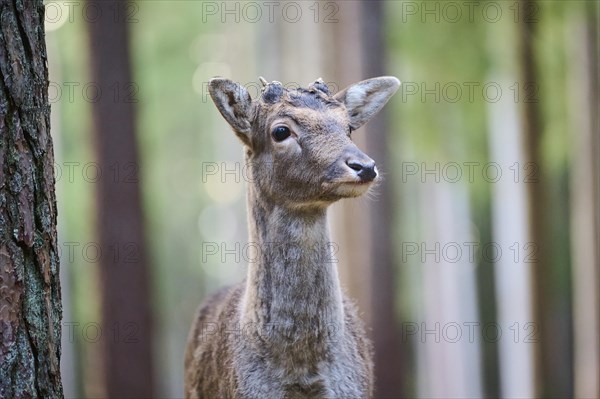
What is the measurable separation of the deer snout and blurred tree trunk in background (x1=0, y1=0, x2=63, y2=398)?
2204 millimetres

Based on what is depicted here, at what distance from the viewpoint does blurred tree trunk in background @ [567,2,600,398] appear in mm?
16625

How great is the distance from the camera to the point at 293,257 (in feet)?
23.4

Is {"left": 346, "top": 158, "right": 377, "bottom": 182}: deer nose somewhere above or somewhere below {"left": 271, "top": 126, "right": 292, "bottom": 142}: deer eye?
below

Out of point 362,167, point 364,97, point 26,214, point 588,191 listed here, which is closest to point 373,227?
point 588,191

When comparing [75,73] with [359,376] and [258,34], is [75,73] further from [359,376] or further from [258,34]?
[359,376]

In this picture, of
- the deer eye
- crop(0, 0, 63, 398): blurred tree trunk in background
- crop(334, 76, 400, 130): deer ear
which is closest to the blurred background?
crop(334, 76, 400, 130): deer ear

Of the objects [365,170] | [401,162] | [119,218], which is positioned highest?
[401,162]

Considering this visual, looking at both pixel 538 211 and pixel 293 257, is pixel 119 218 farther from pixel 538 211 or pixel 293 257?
pixel 538 211

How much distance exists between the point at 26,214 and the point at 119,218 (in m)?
7.56

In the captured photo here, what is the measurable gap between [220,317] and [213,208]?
1518 inches

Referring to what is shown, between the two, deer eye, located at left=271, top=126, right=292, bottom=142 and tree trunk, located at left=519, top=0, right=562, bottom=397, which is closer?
deer eye, located at left=271, top=126, right=292, bottom=142

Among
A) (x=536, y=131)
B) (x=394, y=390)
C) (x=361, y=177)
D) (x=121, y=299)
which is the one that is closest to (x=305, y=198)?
(x=361, y=177)

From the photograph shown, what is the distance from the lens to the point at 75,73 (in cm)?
2486

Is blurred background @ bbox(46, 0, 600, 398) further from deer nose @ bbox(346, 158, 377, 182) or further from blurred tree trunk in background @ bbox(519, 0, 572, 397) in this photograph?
deer nose @ bbox(346, 158, 377, 182)
